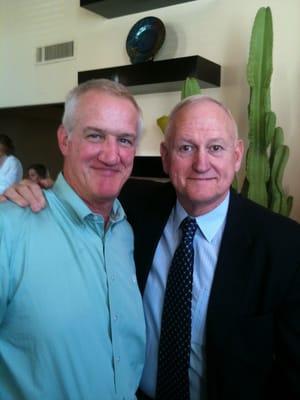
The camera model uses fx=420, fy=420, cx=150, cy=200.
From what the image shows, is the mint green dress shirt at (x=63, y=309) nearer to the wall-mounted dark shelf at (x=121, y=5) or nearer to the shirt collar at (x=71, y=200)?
the shirt collar at (x=71, y=200)

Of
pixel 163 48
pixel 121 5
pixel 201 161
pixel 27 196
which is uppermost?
pixel 121 5

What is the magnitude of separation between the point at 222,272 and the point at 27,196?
2.05 feet

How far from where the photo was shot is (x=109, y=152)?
126cm

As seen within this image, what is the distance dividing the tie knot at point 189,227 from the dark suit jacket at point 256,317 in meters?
0.11

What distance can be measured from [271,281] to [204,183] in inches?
14.6

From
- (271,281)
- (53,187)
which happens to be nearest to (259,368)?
Result: (271,281)

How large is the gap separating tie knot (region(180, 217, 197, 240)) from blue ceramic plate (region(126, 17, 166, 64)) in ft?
7.39

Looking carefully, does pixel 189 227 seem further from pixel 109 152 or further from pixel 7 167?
pixel 7 167

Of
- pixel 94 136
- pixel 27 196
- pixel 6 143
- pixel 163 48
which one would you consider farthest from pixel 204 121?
pixel 6 143

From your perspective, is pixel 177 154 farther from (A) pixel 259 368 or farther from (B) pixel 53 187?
(A) pixel 259 368

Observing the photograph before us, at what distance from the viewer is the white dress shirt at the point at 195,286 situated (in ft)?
4.30

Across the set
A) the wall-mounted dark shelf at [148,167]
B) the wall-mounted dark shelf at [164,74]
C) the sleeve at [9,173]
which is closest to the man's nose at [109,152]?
the wall-mounted dark shelf at [164,74]

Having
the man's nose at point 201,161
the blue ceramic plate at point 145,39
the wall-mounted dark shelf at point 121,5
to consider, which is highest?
the wall-mounted dark shelf at point 121,5

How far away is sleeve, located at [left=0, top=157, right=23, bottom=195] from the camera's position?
4.21 meters
